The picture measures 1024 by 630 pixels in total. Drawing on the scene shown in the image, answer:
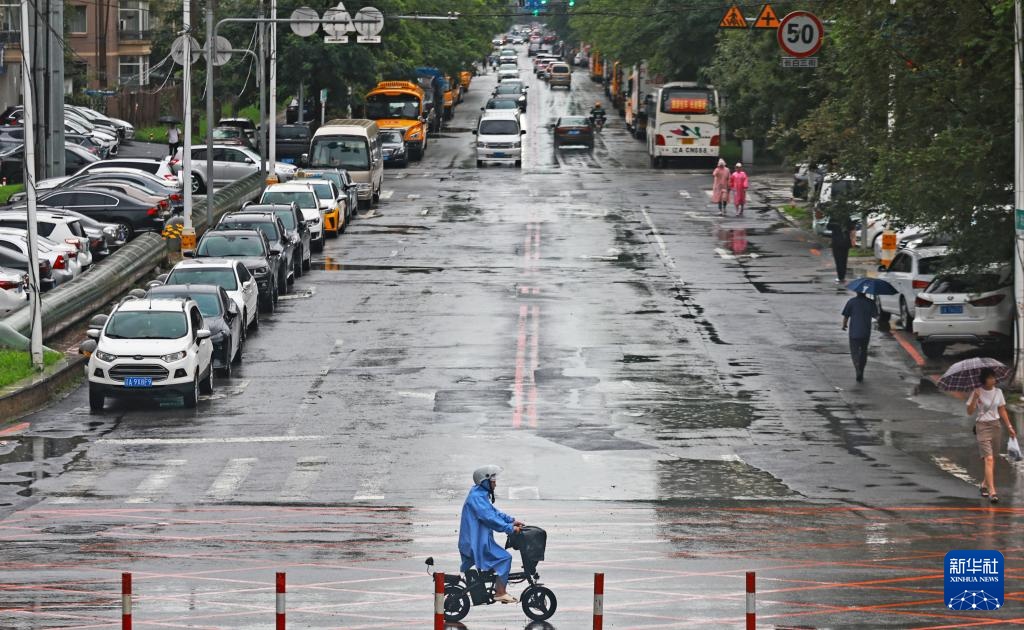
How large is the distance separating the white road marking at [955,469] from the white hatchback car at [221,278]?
14.1 metres

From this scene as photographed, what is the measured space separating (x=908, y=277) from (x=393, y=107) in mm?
45018

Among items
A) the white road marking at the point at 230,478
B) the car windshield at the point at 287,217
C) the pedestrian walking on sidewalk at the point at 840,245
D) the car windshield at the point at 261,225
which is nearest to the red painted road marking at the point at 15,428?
the white road marking at the point at 230,478

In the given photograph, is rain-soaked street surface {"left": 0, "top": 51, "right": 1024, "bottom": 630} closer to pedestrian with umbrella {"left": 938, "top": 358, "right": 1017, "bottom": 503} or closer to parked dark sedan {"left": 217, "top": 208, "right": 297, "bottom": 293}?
pedestrian with umbrella {"left": 938, "top": 358, "right": 1017, "bottom": 503}

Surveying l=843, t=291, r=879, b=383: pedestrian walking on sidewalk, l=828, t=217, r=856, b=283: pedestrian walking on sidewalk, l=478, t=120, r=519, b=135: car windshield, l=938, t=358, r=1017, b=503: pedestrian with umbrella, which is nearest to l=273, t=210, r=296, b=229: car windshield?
l=828, t=217, r=856, b=283: pedestrian walking on sidewalk

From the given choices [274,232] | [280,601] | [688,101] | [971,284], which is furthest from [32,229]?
[688,101]

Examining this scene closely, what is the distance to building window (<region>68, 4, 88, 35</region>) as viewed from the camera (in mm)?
98688

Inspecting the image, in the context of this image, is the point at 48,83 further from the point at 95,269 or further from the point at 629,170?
the point at 629,170

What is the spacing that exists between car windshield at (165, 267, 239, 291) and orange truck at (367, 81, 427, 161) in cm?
4192

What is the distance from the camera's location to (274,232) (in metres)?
39.6

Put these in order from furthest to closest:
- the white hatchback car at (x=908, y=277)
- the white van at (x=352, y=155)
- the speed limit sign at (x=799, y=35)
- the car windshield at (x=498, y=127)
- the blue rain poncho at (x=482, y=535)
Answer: the car windshield at (x=498, y=127) → the white van at (x=352, y=155) → the speed limit sign at (x=799, y=35) → the white hatchback car at (x=908, y=277) → the blue rain poncho at (x=482, y=535)

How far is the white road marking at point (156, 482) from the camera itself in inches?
812

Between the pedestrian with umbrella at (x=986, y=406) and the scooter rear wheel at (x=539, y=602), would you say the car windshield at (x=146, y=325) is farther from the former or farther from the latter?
the scooter rear wheel at (x=539, y=602)

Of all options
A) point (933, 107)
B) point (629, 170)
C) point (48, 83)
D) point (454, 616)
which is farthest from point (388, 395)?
point (629, 170)

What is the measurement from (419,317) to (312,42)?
42.5 m
